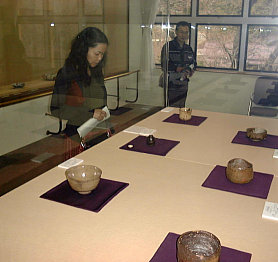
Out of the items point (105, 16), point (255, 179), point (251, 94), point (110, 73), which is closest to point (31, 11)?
point (105, 16)

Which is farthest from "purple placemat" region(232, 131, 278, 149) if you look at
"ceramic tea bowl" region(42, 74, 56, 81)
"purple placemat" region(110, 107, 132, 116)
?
"purple placemat" region(110, 107, 132, 116)

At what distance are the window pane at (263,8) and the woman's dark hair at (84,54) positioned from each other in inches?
78.0

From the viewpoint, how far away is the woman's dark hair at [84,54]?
9.01ft

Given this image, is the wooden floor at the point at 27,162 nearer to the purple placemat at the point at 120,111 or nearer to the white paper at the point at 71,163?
the purple placemat at the point at 120,111

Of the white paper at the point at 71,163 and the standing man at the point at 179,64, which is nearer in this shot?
the white paper at the point at 71,163

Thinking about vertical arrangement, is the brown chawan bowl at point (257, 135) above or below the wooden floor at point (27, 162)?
above

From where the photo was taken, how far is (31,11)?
2.78 meters

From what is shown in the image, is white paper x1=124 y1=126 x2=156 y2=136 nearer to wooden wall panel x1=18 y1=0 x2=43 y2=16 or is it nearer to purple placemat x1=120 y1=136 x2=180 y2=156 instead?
purple placemat x1=120 y1=136 x2=180 y2=156

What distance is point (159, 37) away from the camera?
14.9 ft

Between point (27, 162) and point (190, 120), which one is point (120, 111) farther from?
point (190, 120)

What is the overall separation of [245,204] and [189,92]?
133 inches

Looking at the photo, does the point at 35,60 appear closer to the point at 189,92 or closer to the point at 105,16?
the point at 105,16

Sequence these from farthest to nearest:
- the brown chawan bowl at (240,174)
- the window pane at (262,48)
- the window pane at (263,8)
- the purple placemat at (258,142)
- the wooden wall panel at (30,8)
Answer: the window pane at (262,48) → the window pane at (263,8) → the wooden wall panel at (30,8) → the purple placemat at (258,142) → the brown chawan bowl at (240,174)

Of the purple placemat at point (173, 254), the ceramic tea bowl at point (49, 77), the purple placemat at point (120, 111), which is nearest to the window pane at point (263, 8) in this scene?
the purple placemat at point (120, 111)
